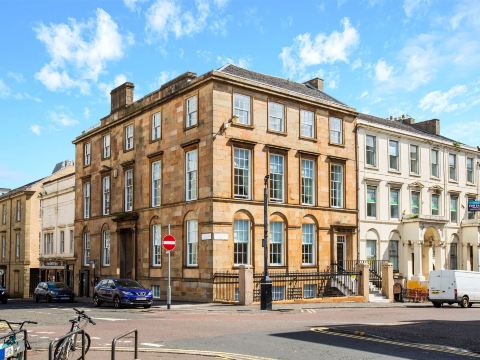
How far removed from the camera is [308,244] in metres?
34.4

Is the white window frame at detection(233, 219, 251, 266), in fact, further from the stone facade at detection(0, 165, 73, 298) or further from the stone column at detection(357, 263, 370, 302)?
the stone facade at detection(0, 165, 73, 298)

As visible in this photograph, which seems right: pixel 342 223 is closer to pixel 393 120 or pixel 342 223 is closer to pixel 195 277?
pixel 195 277

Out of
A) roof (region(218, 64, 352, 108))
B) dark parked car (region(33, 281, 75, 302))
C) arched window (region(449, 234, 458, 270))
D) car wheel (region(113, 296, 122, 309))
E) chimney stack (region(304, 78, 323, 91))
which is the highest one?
chimney stack (region(304, 78, 323, 91))

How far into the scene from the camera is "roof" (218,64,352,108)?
33.5 m

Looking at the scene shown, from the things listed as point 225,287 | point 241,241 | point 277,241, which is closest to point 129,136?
point 241,241

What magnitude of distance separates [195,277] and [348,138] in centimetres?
1387

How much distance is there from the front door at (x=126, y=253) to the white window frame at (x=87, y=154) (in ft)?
27.6

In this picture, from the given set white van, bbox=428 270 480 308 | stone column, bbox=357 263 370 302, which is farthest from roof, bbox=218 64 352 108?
white van, bbox=428 270 480 308

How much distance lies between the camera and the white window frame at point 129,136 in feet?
126

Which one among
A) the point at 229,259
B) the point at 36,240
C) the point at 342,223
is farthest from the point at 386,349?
the point at 36,240

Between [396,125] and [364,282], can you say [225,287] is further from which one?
[396,125]

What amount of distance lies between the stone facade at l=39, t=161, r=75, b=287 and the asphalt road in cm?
2645

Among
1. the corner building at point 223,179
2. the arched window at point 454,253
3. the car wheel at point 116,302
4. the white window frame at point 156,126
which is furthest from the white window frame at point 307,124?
the arched window at point 454,253

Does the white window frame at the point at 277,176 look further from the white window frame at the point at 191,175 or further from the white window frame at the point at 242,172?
the white window frame at the point at 191,175
